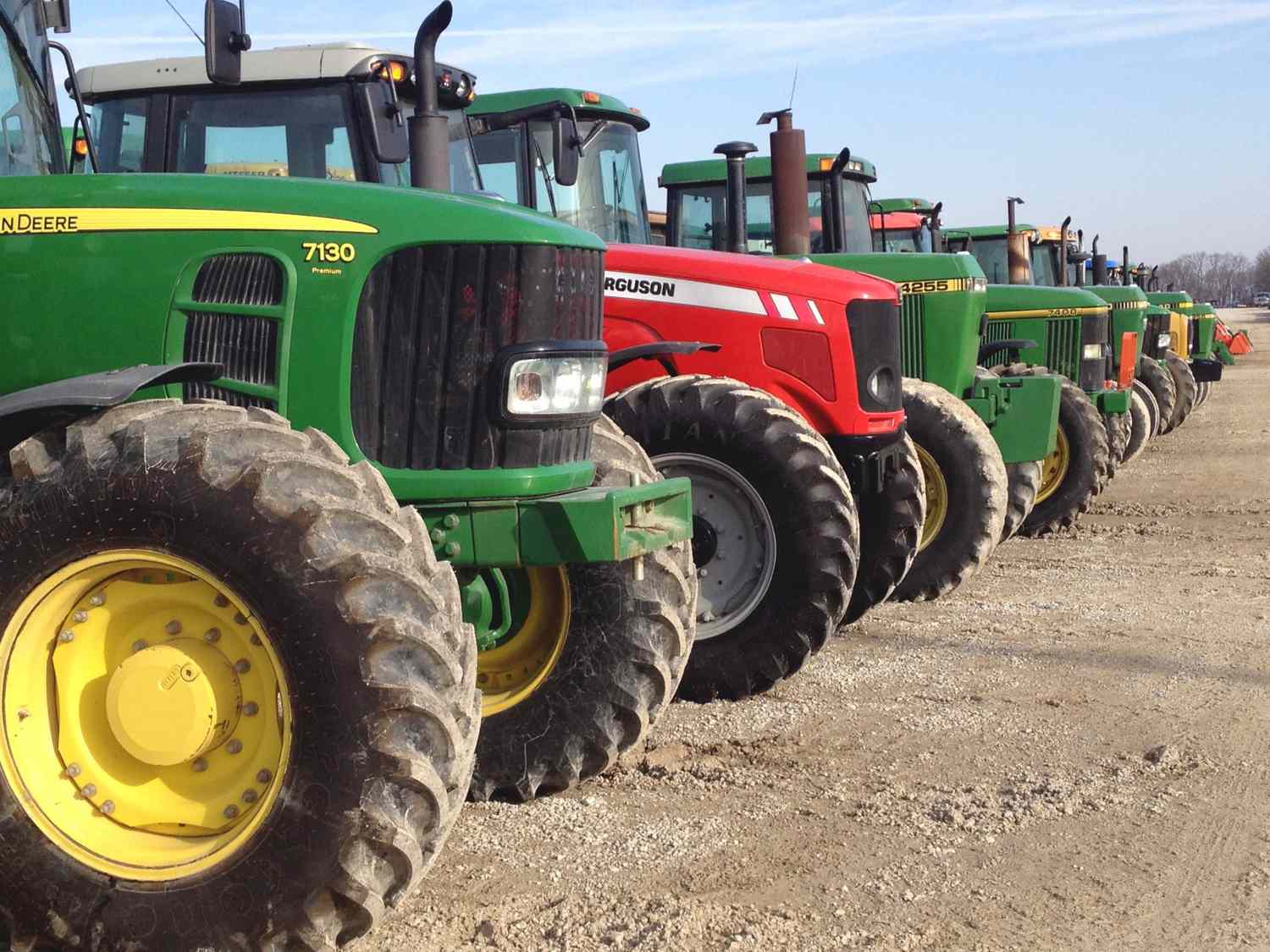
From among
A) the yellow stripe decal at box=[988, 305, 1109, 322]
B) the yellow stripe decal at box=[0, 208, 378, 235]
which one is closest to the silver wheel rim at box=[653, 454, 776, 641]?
the yellow stripe decal at box=[0, 208, 378, 235]

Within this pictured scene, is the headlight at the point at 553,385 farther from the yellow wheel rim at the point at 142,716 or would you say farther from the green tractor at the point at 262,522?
the yellow wheel rim at the point at 142,716

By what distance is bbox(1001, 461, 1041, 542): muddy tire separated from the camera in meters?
9.41

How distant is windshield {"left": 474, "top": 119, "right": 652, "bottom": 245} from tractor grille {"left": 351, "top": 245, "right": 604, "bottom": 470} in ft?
13.1

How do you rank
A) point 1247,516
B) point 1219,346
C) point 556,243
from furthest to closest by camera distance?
point 1219,346
point 1247,516
point 556,243

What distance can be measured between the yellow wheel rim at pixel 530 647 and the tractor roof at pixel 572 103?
12.2 feet

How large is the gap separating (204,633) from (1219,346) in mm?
25949

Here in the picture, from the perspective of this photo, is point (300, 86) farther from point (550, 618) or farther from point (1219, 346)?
point (1219, 346)

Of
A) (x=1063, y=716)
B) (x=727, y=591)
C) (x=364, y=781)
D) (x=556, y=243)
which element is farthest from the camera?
(x=727, y=591)

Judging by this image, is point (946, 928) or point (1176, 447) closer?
point (946, 928)

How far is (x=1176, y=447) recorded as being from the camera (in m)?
17.2

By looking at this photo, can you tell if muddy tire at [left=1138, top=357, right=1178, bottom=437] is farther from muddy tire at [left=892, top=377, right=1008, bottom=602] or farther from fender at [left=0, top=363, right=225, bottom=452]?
fender at [left=0, top=363, right=225, bottom=452]

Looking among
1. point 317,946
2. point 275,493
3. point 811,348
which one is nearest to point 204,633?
point 275,493

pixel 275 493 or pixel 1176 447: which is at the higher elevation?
pixel 275 493

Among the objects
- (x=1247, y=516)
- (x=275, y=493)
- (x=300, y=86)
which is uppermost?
(x=300, y=86)
